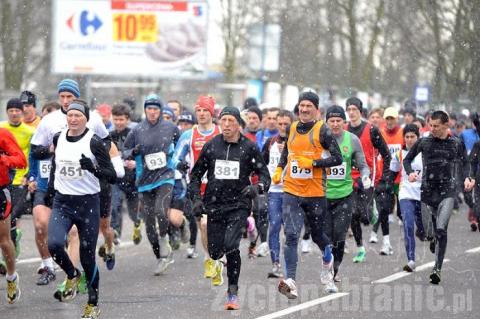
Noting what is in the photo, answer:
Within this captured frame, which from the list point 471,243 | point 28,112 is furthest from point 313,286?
point 471,243

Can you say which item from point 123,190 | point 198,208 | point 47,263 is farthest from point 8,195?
point 123,190

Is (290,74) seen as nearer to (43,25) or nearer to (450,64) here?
(450,64)

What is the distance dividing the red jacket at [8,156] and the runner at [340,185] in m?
3.39

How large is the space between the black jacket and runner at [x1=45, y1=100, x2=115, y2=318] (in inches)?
45.2

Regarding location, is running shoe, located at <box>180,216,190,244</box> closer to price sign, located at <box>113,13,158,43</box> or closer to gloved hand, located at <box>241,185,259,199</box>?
gloved hand, located at <box>241,185,259,199</box>

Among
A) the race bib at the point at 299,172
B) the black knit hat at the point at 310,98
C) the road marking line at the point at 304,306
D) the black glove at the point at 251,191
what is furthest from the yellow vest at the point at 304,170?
the road marking line at the point at 304,306

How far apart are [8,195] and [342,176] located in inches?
147

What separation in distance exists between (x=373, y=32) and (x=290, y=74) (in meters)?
3.29

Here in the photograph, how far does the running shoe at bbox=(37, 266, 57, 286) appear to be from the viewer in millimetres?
13516

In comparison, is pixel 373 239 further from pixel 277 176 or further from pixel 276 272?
pixel 277 176

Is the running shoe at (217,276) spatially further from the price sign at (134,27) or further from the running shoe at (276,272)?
the price sign at (134,27)

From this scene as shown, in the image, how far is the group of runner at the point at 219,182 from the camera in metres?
11.2

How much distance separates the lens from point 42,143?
1266 cm

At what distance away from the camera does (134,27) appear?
41.1 m
